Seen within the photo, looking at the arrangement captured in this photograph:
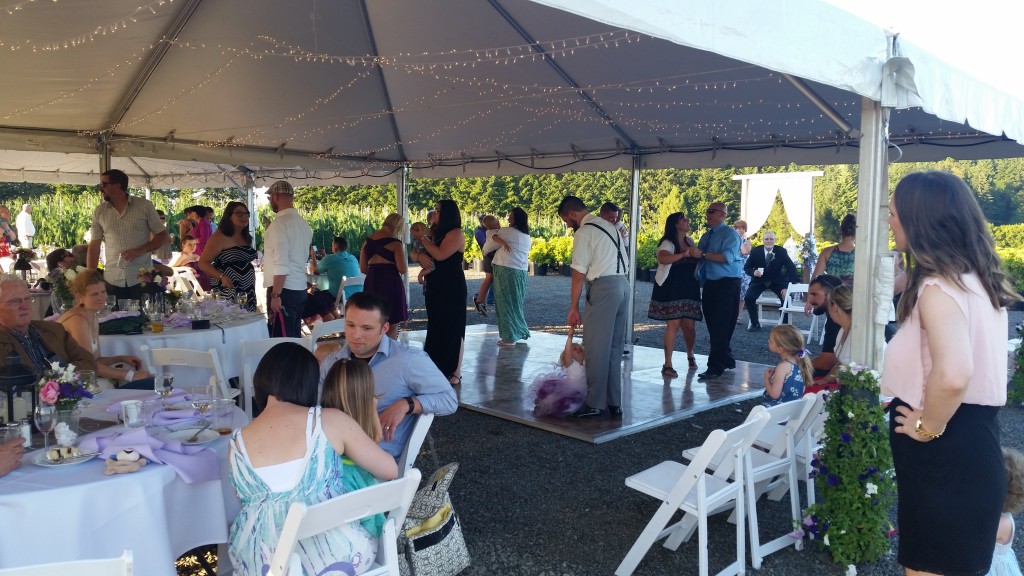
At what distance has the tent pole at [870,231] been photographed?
11.2 ft

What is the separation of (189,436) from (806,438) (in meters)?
Result: 2.80

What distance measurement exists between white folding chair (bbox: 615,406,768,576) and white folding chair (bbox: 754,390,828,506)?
0.47 m

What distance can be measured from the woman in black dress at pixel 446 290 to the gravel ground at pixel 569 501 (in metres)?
0.76

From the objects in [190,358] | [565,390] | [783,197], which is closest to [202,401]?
[190,358]

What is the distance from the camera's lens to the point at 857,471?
312 cm

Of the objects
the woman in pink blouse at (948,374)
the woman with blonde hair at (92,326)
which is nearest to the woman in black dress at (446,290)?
the woman with blonde hair at (92,326)

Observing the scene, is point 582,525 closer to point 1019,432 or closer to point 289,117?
point 1019,432

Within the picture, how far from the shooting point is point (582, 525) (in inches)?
141

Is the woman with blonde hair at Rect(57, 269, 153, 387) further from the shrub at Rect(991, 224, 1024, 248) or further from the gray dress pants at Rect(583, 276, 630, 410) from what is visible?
the shrub at Rect(991, 224, 1024, 248)

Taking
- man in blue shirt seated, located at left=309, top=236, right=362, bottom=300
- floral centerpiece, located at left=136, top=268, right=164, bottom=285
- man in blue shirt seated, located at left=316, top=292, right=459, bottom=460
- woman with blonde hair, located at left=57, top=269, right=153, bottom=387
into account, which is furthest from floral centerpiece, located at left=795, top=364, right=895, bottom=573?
man in blue shirt seated, located at left=309, top=236, right=362, bottom=300

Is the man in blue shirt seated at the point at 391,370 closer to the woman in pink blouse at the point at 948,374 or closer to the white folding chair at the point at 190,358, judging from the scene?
the white folding chair at the point at 190,358

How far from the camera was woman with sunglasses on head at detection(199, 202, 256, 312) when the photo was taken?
5.95 m

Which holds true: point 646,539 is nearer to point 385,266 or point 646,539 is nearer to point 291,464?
point 291,464

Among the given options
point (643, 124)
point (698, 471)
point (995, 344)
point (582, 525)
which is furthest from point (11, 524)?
point (643, 124)
